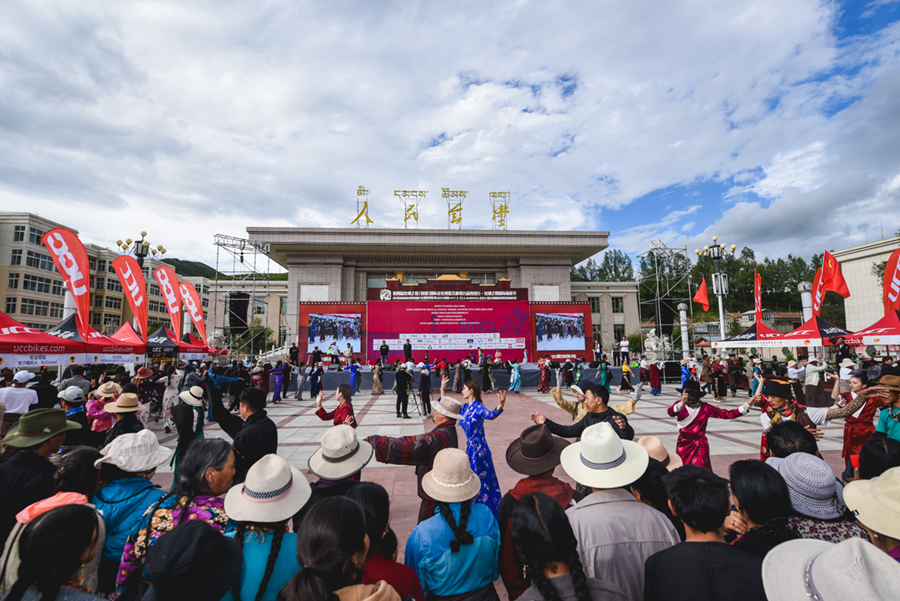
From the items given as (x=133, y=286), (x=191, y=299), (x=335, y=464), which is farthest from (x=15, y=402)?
(x=191, y=299)

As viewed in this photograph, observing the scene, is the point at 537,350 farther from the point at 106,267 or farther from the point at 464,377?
the point at 106,267

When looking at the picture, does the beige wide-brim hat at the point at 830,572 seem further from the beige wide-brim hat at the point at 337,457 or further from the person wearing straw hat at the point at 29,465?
the person wearing straw hat at the point at 29,465

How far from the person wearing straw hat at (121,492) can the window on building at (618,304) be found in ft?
142

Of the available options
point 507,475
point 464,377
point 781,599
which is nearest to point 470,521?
point 781,599

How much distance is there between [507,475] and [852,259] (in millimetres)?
47472

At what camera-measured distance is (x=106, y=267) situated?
172 feet

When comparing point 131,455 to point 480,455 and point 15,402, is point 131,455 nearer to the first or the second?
point 480,455

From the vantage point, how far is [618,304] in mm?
41812

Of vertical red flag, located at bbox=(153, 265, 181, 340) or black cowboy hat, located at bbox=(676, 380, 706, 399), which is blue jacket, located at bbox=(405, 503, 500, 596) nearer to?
black cowboy hat, located at bbox=(676, 380, 706, 399)

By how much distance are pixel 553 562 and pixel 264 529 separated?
136cm

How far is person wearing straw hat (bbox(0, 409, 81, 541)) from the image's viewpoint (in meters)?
2.61

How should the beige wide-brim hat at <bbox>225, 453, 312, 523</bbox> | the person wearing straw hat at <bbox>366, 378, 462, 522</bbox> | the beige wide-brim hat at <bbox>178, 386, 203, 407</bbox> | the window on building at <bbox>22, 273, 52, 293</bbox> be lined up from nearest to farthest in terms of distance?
the beige wide-brim hat at <bbox>225, 453, 312, 523</bbox> → the person wearing straw hat at <bbox>366, 378, 462, 522</bbox> → the beige wide-brim hat at <bbox>178, 386, 203, 407</bbox> → the window on building at <bbox>22, 273, 52, 293</bbox>

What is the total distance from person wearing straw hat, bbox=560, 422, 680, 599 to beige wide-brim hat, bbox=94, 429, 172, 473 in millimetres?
2443

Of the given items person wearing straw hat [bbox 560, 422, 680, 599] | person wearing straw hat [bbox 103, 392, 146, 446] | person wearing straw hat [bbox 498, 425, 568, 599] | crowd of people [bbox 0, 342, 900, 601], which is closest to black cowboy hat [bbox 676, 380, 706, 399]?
crowd of people [bbox 0, 342, 900, 601]
